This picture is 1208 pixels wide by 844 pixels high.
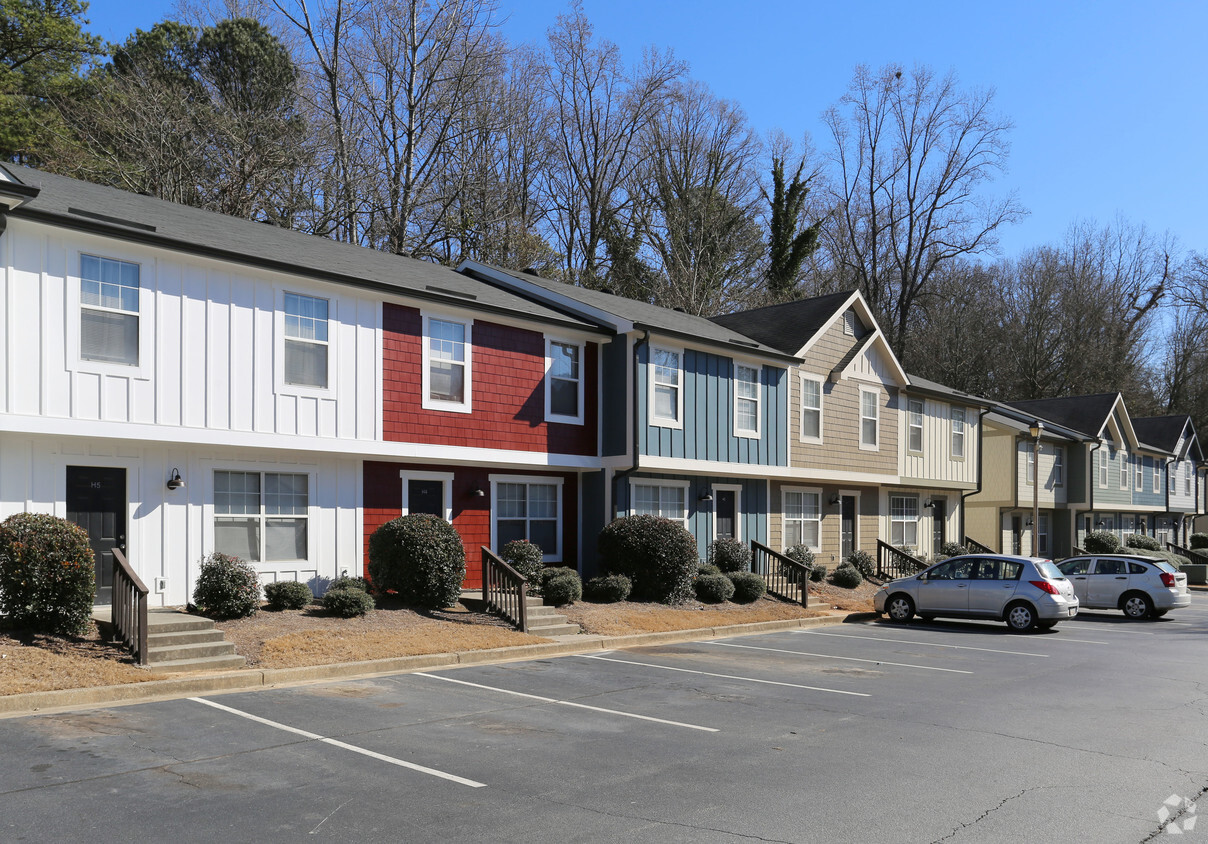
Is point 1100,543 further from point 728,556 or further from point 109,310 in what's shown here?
point 109,310

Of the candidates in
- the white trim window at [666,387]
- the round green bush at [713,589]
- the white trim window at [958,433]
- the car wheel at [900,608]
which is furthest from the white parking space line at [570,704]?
the white trim window at [958,433]

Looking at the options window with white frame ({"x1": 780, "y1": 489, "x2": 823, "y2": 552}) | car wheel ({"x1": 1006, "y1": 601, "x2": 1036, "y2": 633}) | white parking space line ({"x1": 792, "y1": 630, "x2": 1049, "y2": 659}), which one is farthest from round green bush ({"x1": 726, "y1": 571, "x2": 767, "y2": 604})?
car wheel ({"x1": 1006, "y1": 601, "x2": 1036, "y2": 633})

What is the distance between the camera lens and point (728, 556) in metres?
23.6

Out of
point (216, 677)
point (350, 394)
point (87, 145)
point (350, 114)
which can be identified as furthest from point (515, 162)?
point (216, 677)

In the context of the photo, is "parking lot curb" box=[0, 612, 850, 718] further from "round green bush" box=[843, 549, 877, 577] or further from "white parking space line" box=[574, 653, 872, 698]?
"round green bush" box=[843, 549, 877, 577]

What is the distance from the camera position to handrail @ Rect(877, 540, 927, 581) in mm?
29250

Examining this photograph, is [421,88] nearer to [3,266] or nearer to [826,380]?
[826,380]

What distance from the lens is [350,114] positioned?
113 feet

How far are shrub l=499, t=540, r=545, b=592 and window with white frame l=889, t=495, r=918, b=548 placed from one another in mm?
15662

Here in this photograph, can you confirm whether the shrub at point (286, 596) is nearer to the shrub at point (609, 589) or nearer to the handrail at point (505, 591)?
the handrail at point (505, 591)

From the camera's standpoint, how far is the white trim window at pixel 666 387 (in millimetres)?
22031

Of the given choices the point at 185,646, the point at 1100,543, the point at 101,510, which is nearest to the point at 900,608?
the point at 185,646

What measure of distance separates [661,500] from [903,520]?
12170mm

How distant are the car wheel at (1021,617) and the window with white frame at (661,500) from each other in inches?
284
